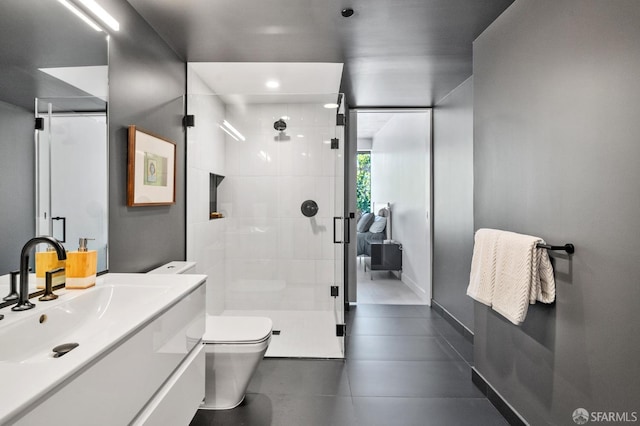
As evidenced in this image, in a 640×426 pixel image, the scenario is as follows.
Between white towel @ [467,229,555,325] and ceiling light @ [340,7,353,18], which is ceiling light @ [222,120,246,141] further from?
white towel @ [467,229,555,325]

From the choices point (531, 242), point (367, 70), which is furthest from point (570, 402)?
point (367, 70)

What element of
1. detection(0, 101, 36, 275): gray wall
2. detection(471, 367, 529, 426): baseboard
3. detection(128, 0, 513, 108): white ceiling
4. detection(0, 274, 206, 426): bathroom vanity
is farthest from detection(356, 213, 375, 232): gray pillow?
detection(0, 101, 36, 275): gray wall

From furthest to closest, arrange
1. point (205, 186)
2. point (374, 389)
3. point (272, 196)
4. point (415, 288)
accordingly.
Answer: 1. point (415, 288)
2. point (272, 196)
3. point (205, 186)
4. point (374, 389)

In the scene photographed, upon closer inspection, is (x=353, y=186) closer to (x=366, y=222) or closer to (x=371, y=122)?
(x=366, y=222)

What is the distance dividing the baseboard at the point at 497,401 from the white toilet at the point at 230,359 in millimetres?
1390

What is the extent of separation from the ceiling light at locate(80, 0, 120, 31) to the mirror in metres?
0.09

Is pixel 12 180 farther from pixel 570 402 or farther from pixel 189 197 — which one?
pixel 570 402

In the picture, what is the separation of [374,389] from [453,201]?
2.04 metres

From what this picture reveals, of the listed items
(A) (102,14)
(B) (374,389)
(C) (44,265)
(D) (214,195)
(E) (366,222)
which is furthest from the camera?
(E) (366,222)

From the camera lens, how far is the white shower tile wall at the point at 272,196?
10.3 feet

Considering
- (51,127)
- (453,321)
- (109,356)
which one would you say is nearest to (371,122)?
(453,321)

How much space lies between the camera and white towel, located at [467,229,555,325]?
156cm

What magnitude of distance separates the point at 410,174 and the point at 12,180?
172 inches

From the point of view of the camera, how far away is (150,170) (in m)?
2.14
